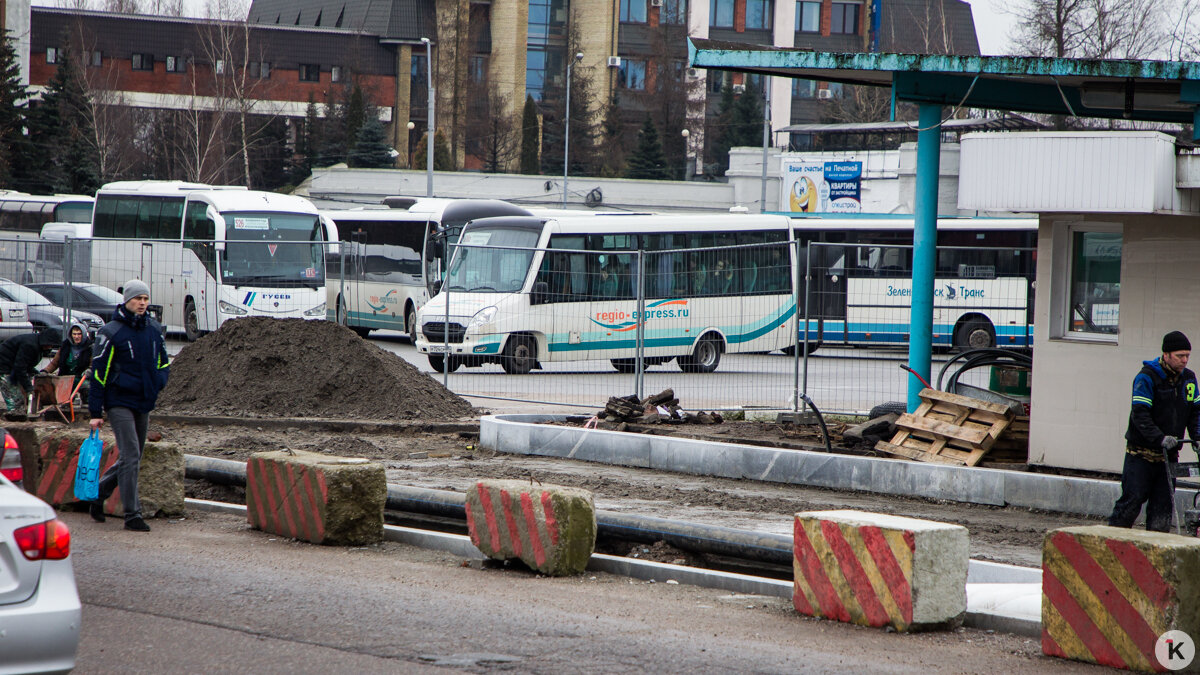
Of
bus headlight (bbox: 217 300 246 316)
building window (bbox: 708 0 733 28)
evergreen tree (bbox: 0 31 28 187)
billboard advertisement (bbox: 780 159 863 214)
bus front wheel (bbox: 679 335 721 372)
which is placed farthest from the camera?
building window (bbox: 708 0 733 28)

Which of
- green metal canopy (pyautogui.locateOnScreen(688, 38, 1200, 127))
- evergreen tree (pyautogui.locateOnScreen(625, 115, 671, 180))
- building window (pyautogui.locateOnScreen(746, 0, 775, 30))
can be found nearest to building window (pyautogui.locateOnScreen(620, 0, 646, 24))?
building window (pyautogui.locateOnScreen(746, 0, 775, 30))

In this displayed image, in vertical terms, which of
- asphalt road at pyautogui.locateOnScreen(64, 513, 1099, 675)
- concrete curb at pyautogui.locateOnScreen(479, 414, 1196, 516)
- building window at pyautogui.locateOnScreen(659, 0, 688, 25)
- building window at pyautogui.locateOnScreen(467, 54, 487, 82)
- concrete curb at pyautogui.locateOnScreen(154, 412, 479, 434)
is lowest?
concrete curb at pyautogui.locateOnScreen(154, 412, 479, 434)

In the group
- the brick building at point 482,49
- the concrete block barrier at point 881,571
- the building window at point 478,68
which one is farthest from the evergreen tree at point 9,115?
the concrete block barrier at point 881,571

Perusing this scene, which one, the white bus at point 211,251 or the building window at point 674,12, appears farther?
the building window at point 674,12

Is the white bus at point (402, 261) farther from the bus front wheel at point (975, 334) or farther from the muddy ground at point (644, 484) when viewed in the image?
the muddy ground at point (644, 484)

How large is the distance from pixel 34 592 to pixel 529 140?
69937 mm

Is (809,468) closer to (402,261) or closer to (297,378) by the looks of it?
(297,378)

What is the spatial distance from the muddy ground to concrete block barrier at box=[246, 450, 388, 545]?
194 centimetres

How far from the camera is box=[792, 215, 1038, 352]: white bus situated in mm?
16984

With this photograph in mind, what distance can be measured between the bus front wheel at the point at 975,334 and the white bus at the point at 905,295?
0.06ft

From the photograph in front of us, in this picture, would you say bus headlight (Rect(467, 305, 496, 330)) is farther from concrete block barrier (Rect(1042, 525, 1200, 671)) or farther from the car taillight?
the car taillight

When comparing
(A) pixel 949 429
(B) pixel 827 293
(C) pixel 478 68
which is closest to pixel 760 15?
(C) pixel 478 68

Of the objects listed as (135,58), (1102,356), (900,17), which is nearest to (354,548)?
(1102,356)

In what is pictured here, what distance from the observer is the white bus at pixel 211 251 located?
2619 centimetres
